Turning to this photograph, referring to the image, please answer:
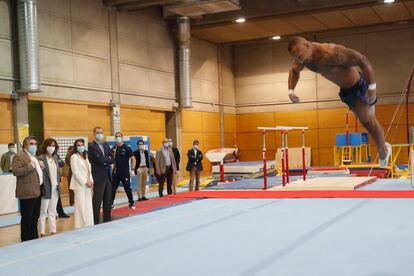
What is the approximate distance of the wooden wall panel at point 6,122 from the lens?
12426 millimetres

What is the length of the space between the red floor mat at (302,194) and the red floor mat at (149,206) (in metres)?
0.56

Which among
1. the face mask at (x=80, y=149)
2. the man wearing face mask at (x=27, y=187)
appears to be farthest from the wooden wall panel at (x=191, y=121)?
the man wearing face mask at (x=27, y=187)

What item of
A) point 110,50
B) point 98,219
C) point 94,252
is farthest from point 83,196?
point 110,50

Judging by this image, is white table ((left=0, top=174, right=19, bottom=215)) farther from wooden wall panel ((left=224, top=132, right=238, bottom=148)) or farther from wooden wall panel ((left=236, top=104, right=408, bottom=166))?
wooden wall panel ((left=236, top=104, right=408, bottom=166))

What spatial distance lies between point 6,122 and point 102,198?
5.08 meters

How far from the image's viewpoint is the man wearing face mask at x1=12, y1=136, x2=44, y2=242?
24.2 ft

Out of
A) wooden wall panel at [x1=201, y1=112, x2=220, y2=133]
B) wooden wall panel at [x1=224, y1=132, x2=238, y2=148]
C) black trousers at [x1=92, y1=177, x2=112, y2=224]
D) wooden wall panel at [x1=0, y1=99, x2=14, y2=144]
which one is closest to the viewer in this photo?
black trousers at [x1=92, y1=177, x2=112, y2=224]

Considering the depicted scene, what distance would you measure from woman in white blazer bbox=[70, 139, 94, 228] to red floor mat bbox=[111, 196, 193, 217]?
1.08 metres

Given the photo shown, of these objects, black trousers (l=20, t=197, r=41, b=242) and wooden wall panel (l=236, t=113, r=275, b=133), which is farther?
wooden wall panel (l=236, t=113, r=275, b=133)

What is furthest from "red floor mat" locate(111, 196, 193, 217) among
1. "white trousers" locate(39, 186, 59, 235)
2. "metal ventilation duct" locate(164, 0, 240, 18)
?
"metal ventilation duct" locate(164, 0, 240, 18)

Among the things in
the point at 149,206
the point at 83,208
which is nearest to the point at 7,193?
the point at 149,206

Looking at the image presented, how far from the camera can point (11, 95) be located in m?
12.6

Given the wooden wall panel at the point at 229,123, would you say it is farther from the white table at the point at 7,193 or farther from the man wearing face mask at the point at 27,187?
the man wearing face mask at the point at 27,187

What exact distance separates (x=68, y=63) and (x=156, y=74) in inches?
184
